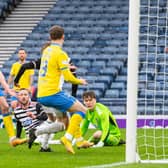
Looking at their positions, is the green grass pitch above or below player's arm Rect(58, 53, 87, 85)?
below

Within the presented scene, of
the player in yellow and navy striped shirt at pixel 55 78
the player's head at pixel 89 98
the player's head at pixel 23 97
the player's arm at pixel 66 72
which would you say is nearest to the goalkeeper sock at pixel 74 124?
the player in yellow and navy striped shirt at pixel 55 78

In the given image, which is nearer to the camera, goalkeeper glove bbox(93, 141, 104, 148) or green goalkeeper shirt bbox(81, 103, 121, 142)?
green goalkeeper shirt bbox(81, 103, 121, 142)

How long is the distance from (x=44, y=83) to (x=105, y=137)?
1643mm

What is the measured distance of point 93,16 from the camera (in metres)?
24.8

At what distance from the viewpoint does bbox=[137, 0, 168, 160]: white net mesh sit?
31.8 feet

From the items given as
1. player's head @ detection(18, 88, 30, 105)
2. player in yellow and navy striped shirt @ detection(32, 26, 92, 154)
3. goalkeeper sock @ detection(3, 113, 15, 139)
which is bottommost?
goalkeeper sock @ detection(3, 113, 15, 139)

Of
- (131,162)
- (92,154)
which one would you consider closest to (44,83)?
(92,154)

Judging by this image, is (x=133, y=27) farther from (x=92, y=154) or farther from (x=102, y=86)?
(x=102, y=86)

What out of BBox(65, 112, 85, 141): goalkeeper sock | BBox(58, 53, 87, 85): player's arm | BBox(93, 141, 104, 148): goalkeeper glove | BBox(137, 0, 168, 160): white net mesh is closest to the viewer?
BBox(58, 53, 87, 85): player's arm

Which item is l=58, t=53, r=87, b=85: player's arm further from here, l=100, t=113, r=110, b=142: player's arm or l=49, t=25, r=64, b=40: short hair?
l=100, t=113, r=110, b=142: player's arm

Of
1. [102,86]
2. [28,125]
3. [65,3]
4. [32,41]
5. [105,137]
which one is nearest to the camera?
→ [105,137]

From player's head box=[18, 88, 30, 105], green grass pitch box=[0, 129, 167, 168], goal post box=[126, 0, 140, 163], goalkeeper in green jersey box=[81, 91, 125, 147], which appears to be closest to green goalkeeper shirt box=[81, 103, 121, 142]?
goalkeeper in green jersey box=[81, 91, 125, 147]

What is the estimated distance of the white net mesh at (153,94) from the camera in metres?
9.70

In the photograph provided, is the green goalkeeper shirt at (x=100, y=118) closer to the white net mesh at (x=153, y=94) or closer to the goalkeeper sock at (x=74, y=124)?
the white net mesh at (x=153, y=94)
